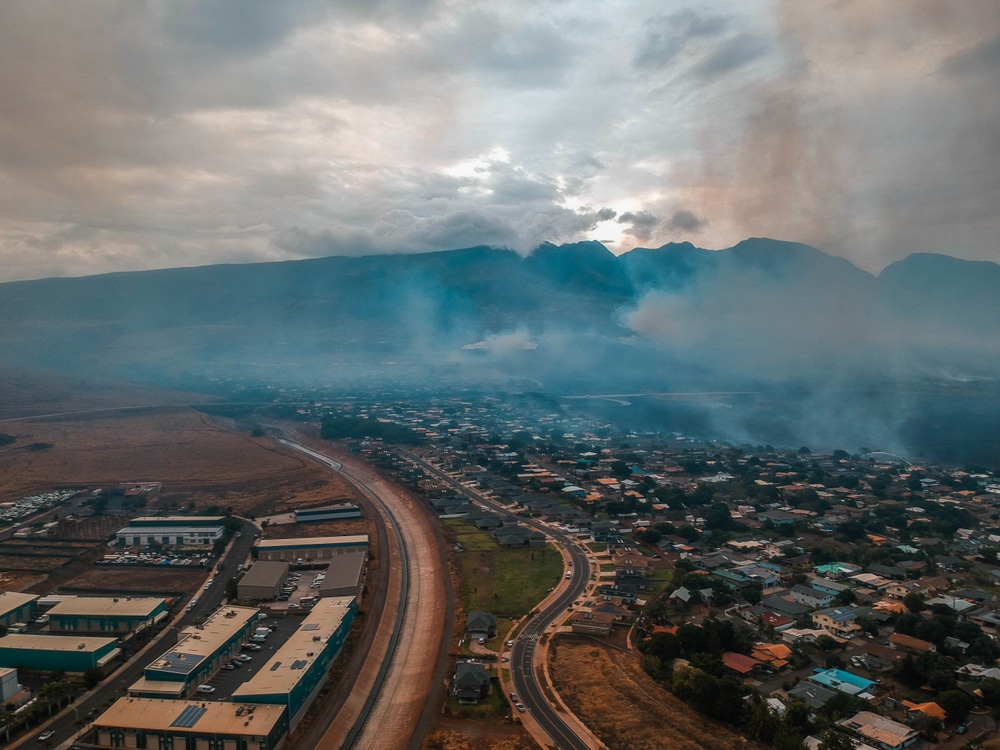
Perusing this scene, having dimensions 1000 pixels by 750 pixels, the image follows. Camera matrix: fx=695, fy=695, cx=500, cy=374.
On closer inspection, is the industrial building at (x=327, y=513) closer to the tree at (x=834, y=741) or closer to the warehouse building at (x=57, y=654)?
the warehouse building at (x=57, y=654)

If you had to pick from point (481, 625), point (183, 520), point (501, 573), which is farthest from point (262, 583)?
point (183, 520)

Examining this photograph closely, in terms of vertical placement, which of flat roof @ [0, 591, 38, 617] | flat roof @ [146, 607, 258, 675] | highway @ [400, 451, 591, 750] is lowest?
highway @ [400, 451, 591, 750]

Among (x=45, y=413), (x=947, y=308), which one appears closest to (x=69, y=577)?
(x=45, y=413)

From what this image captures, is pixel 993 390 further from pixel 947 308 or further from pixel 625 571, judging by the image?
pixel 947 308

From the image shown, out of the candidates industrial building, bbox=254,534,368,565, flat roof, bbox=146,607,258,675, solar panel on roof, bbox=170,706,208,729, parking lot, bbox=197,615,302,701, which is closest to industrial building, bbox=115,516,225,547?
industrial building, bbox=254,534,368,565

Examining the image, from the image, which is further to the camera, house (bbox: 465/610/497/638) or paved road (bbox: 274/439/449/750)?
house (bbox: 465/610/497/638)

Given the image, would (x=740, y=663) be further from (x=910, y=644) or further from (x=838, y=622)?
(x=910, y=644)

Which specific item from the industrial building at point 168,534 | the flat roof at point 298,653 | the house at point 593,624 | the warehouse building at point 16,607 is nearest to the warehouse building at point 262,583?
the flat roof at point 298,653

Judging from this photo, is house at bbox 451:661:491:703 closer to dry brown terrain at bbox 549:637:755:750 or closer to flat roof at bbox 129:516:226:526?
dry brown terrain at bbox 549:637:755:750
